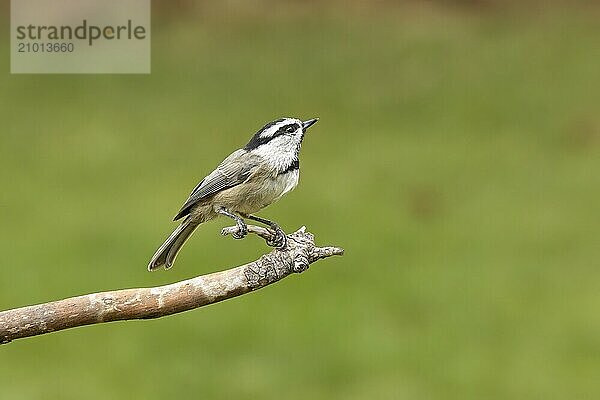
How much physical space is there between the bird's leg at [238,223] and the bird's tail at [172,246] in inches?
4.5

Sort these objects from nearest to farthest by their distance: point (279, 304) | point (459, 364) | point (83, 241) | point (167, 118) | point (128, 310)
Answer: point (128, 310)
point (459, 364)
point (279, 304)
point (83, 241)
point (167, 118)

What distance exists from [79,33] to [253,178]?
405 inches

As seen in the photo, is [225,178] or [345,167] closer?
[225,178]

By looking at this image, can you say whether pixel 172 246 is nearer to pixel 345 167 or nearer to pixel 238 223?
pixel 238 223

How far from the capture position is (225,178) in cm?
257

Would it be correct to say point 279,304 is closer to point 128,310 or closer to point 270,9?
point 270,9

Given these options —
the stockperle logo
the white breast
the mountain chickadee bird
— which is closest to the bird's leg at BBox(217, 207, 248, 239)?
the mountain chickadee bird

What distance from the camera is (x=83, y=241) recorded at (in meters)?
10.7

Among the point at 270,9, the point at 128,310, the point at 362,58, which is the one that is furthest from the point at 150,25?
the point at 128,310

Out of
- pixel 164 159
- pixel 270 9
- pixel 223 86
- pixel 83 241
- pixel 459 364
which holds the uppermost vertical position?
pixel 270 9

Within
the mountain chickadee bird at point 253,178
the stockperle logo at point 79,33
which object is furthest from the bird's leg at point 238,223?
the stockperle logo at point 79,33

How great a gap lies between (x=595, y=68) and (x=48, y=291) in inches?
284

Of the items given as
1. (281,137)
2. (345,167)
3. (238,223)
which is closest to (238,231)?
(238,223)

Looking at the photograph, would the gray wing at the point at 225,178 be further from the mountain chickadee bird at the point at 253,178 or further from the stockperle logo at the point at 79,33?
the stockperle logo at the point at 79,33
